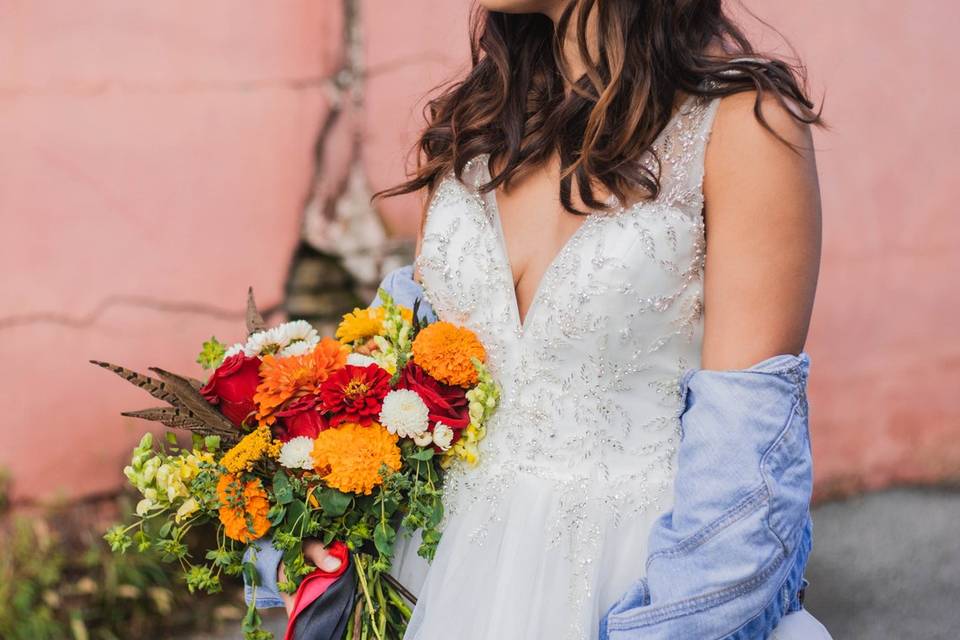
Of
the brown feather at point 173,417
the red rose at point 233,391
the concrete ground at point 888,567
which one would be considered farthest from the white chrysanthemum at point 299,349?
the concrete ground at point 888,567

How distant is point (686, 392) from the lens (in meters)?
1.74

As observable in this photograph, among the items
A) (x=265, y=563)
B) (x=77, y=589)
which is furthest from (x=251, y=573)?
(x=77, y=589)

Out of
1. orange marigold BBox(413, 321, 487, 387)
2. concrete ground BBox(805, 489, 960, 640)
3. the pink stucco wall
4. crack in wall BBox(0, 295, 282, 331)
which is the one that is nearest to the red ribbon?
orange marigold BBox(413, 321, 487, 387)

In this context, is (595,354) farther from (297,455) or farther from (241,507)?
(241,507)

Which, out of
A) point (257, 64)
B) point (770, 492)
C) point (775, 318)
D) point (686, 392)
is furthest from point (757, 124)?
point (257, 64)

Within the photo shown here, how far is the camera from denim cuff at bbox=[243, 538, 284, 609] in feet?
5.73

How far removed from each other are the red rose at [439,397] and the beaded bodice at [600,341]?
84 mm

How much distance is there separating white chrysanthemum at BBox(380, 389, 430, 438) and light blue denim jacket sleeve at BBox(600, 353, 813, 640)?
0.42 metres

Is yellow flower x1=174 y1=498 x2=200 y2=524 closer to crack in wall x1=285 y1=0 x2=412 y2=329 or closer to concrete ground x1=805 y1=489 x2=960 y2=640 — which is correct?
crack in wall x1=285 y1=0 x2=412 y2=329

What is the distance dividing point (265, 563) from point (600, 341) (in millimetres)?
657

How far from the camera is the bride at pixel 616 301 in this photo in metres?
1.62

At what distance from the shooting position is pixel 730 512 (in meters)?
1.54

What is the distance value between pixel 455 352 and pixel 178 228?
84.7 inches

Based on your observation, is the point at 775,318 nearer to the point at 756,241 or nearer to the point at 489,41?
the point at 756,241
